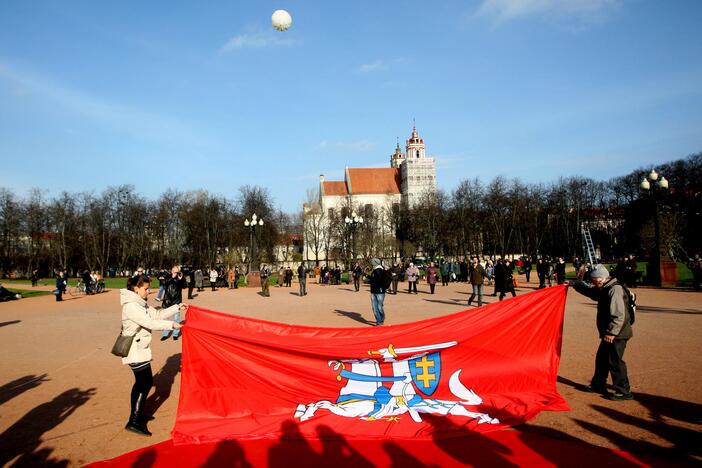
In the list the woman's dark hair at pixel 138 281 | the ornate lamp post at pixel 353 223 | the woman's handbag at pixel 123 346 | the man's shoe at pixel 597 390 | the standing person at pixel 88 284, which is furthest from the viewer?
the ornate lamp post at pixel 353 223

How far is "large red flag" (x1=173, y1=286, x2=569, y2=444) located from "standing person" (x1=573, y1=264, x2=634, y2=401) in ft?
2.86

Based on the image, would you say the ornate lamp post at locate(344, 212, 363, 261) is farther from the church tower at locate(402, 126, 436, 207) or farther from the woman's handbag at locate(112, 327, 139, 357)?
the church tower at locate(402, 126, 436, 207)

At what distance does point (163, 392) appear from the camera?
7.31 m

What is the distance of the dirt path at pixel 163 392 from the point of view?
5043 millimetres

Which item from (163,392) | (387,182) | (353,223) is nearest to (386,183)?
(387,182)

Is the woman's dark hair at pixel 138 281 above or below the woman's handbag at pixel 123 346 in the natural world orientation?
above

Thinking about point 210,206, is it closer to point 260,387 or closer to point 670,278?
point 670,278

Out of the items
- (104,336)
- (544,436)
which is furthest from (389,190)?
(544,436)

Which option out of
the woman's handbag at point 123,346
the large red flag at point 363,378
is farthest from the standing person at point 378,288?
the woman's handbag at point 123,346

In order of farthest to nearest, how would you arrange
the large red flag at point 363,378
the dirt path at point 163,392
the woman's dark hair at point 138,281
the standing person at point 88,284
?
the standing person at point 88,284, the woman's dark hair at point 138,281, the large red flag at point 363,378, the dirt path at point 163,392

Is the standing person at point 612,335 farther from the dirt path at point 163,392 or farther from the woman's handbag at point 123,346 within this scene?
the woman's handbag at point 123,346

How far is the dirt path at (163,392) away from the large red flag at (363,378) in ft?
1.94

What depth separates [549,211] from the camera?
68.0m

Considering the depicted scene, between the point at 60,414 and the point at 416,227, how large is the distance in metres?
67.7
